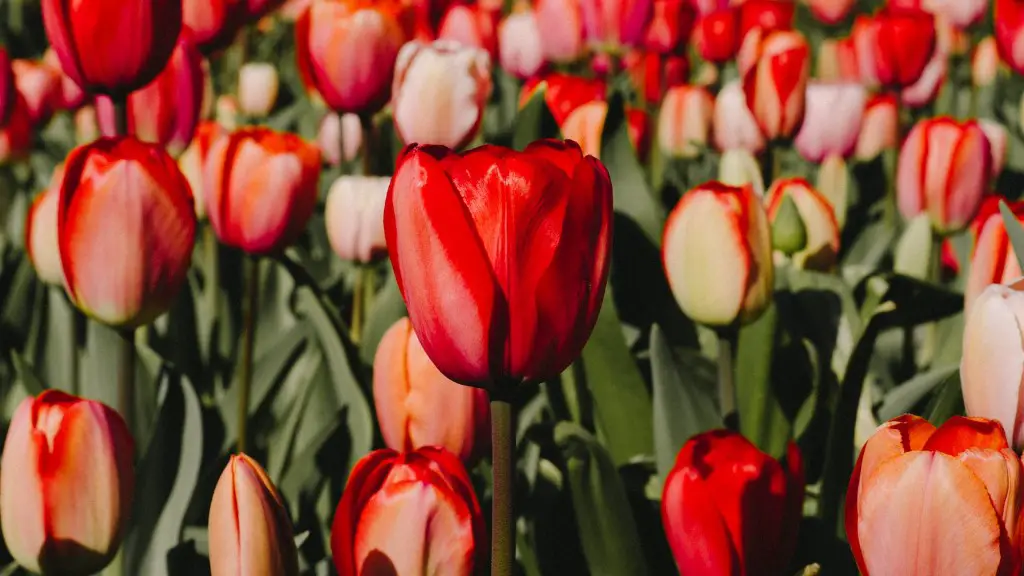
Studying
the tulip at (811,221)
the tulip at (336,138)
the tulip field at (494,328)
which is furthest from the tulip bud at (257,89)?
the tulip at (811,221)

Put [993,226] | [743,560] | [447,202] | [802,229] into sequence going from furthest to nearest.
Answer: [802,229]
[993,226]
[743,560]
[447,202]

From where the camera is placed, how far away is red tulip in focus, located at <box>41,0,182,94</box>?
119 centimetres

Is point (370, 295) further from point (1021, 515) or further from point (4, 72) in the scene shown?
point (1021, 515)

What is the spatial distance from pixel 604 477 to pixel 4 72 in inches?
49.2

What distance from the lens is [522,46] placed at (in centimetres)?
275

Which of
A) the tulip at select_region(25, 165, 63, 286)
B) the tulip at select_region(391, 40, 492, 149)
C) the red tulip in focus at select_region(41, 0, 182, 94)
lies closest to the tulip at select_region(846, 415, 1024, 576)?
the red tulip in focus at select_region(41, 0, 182, 94)

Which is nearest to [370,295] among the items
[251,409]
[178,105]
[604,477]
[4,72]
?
[251,409]

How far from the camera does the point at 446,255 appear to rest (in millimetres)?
691

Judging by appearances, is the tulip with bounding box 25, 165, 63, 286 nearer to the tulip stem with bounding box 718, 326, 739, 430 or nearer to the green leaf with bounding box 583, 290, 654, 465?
the green leaf with bounding box 583, 290, 654, 465

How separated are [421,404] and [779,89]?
1093 millimetres

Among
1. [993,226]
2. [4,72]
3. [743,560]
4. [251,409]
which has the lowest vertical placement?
[251,409]

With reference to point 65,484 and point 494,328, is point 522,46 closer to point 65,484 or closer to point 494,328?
point 65,484

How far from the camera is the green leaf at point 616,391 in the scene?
132 cm

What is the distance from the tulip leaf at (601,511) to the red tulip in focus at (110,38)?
565 millimetres
